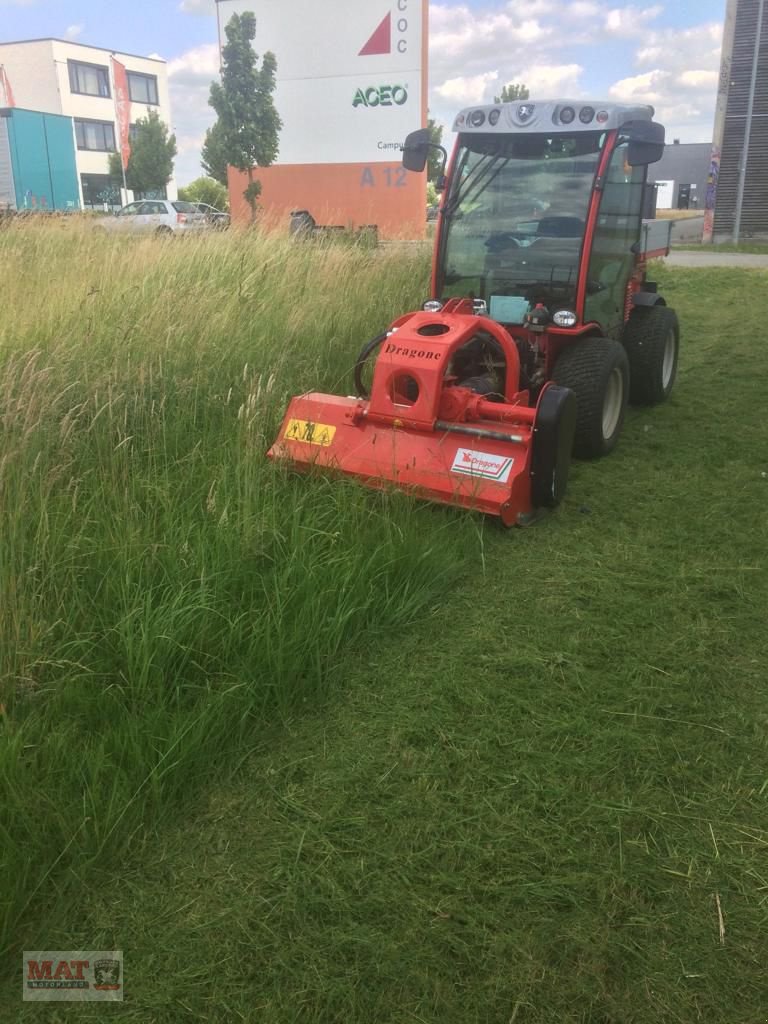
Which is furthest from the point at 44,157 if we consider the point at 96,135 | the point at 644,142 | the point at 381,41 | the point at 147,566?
the point at 147,566

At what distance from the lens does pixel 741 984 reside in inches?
71.0

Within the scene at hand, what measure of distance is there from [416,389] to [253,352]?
129 cm

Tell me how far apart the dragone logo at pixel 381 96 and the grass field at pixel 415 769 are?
82.8 ft

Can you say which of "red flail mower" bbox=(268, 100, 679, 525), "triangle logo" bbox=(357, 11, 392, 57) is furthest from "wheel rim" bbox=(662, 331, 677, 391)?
"triangle logo" bbox=(357, 11, 392, 57)

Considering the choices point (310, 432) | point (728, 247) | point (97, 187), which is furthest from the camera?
point (97, 187)

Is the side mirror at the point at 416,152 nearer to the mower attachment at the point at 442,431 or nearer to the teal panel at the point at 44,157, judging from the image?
the mower attachment at the point at 442,431

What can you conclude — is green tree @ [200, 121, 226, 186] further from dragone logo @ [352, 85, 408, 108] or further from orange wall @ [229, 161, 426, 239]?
dragone logo @ [352, 85, 408, 108]

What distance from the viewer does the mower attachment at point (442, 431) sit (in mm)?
3867

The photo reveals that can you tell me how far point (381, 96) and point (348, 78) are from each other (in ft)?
4.77

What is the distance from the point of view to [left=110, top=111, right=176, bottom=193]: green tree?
3625 cm

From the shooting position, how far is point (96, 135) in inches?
1679

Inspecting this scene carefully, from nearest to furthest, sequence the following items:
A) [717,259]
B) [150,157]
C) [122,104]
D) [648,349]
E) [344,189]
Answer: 1. [648,349]
2. [717,259]
3. [344,189]
4. [122,104]
5. [150,157]

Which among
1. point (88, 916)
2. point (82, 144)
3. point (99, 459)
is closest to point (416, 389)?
point (99, 459)

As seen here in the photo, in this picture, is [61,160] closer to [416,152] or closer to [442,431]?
[416,152]
